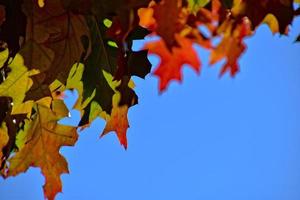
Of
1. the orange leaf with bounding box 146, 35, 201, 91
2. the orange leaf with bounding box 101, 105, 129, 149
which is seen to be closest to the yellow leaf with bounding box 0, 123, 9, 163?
the orange leaf with bounding box 101, 105, 129, 149

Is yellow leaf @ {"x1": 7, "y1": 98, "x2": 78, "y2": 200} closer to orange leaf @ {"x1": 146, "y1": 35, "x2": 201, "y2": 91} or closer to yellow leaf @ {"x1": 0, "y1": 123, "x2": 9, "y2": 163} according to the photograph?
yellow leaf @ {"x1": 0, "y1": 123, "x2": 9, "y2": 163}

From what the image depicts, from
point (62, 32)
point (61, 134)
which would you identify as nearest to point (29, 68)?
point (62, 32)

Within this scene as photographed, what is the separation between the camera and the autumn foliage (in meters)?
1.32

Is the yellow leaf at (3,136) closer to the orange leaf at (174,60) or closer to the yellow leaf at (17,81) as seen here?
the yellow leaf at (17,81)

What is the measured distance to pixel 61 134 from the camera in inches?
73.3

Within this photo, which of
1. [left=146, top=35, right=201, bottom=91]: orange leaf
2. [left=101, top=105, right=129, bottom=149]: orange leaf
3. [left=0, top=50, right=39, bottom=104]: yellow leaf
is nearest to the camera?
[left=146, top=35, right=201, bottom=91]: orange leaf

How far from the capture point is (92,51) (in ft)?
5.56

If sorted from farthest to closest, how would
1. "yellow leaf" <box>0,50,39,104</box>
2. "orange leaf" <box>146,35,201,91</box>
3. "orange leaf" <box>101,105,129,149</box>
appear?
"orange leaf" <box>101,105,129,149</box>, "yellow leaf" <box>0,50,39,104</box>, "orange leaf" <box>146,35,201,91</box>

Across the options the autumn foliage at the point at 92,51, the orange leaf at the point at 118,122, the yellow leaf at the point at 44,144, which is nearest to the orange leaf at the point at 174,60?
the autumn foliage at the point at 92,51

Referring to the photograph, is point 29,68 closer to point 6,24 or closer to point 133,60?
point 6,24

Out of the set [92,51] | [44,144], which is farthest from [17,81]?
[44,144]

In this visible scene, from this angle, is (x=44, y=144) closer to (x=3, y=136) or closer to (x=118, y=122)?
(x=3, y=136)

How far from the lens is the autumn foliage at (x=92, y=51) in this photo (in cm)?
132

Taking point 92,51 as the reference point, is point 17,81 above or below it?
below
